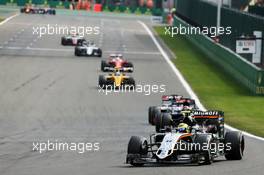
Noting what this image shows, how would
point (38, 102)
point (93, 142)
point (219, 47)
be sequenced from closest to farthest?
point (93, 142)
point (38, 102)
point (219, 47)

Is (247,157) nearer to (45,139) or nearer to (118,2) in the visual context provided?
(45,139)

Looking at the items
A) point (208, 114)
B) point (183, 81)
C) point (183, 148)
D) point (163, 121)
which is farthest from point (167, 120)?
point (183, 81)

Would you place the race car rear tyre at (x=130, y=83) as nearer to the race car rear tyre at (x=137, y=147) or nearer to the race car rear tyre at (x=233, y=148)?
the race car rear tyre at (x=233, y=148)

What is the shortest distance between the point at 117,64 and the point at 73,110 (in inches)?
655

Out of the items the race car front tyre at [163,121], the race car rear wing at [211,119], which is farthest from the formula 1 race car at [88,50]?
the race car rear wing at [211,119]

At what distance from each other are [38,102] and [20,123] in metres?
7.40

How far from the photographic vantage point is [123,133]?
31406mm

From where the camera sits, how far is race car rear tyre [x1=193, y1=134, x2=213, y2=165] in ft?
75.5

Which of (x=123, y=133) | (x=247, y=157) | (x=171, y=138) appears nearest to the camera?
(x=171, y=138)

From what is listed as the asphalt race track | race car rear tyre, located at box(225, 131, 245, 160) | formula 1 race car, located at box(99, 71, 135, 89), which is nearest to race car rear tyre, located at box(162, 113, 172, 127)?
the asphalt race track

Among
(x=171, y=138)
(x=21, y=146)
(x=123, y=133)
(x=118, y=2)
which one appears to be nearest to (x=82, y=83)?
(x=123, y=133)

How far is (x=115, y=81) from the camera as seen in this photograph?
47.1 meters

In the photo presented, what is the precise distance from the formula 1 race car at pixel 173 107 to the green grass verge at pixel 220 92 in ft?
7.39

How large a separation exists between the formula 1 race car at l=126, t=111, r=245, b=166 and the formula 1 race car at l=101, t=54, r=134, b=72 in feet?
98.2
